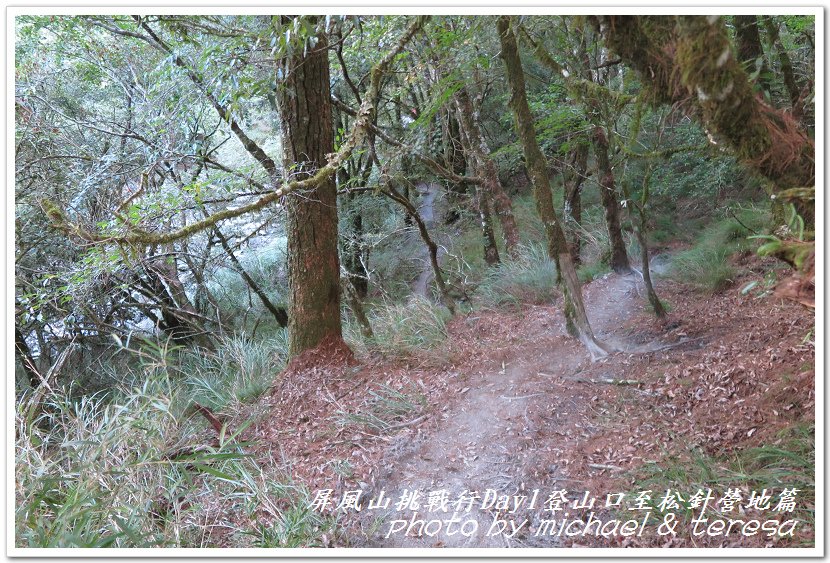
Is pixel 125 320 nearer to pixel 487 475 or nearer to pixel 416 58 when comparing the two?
pixel 416 58

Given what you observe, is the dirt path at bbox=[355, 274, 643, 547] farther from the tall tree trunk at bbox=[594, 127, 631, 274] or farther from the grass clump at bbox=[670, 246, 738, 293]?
the tall tree trunk at bbox=[594, 127, 631, 274]

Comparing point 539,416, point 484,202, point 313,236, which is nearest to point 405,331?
point 313,236

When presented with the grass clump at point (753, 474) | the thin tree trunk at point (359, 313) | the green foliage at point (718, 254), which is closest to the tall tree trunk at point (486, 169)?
the green foliage at point (718, 254)

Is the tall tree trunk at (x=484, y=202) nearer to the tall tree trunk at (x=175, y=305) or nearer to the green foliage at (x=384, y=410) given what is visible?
the tall tree trunk at (x=175, y=305)

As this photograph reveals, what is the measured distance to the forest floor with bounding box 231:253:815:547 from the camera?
7.00 ft

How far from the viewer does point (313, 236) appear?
3773mm

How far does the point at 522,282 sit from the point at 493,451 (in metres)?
3.27

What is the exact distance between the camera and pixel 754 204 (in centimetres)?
511

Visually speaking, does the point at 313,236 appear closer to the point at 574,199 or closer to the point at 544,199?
the point at 544,199

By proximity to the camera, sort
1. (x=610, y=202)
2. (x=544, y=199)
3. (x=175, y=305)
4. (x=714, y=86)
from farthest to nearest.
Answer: (x=175, y=305) → (x=610, y=202) → (x=544, y=199) → (x=714, y=86)

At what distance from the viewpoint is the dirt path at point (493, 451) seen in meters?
2.04

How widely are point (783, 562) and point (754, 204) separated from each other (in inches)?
170

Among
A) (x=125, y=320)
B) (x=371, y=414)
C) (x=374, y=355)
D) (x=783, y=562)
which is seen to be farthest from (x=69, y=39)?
(x=783, y=562)

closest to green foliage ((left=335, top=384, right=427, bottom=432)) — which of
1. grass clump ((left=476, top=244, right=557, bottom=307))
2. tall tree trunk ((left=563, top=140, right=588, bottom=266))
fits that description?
grass clump ((left=476, top=244, right=557, bottom=307))
